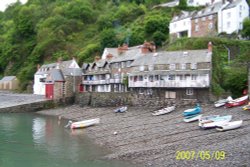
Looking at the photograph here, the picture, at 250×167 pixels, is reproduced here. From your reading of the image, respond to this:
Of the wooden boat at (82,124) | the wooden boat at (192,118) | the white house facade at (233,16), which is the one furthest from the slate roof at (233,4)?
the wooden boat at (82,124)

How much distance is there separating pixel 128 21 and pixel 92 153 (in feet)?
260

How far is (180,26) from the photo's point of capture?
77.1 metres

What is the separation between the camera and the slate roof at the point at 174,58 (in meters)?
50.5

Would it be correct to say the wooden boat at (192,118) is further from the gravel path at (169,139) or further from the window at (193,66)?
the window at (193,66)

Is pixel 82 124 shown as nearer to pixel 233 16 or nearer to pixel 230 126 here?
pixel 230 126

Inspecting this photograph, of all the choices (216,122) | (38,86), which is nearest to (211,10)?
(38,86)

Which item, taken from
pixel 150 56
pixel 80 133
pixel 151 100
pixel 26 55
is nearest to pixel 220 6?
pixel 150 56

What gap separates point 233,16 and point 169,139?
4038 centimetres

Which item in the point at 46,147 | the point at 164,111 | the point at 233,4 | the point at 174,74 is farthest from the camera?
the point at 233,4

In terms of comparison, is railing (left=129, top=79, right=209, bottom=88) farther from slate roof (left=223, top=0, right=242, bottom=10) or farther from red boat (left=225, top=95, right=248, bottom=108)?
slate roof (left=223, top=0, right=242, bottom=10)

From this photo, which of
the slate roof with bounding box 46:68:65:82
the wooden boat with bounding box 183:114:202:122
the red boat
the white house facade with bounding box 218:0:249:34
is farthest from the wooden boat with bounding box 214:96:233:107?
the slate roof with bounding box 46:68:65:82

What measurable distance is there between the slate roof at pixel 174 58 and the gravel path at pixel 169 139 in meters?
6.97

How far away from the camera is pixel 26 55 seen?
114 meters

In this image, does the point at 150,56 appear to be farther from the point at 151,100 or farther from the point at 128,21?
the point at 128,21
